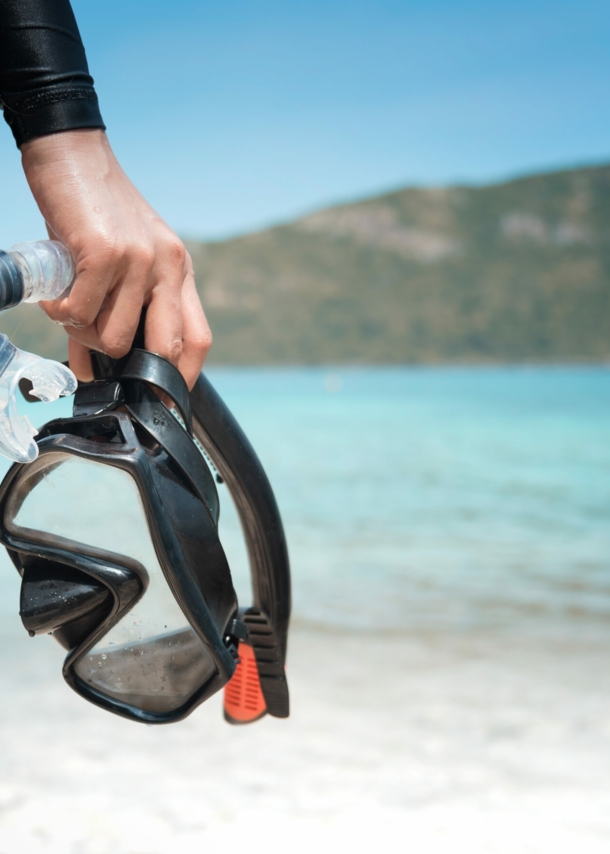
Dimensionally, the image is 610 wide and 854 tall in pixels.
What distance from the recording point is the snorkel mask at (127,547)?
0.61 meters

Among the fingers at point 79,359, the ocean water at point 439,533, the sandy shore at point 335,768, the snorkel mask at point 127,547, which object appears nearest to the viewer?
the snorkel mask at point 127,547

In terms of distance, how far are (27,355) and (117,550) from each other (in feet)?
0.60

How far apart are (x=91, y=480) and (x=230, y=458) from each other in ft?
0.81

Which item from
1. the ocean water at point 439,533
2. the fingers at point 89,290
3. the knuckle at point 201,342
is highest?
the fingers at point 89,290

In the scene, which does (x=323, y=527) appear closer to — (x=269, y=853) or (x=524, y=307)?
(x=269, y=853)

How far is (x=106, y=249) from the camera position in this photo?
0.65 m

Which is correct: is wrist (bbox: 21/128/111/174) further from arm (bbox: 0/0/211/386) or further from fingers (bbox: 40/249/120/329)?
fingers (bbox: 40/249/120/329)

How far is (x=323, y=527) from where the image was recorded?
6.06 metres

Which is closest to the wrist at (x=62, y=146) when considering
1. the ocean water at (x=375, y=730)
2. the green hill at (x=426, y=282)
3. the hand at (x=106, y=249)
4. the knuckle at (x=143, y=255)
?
the hand at (x=106, y=249)

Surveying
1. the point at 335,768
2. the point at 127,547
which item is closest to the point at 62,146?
the point at 127,547

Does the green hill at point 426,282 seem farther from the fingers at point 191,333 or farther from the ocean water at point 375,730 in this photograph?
the fingers at point 191,333

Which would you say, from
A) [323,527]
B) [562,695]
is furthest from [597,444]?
[562,695]

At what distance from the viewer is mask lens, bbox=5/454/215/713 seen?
632 millimetres

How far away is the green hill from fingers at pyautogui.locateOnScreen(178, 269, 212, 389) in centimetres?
8699
